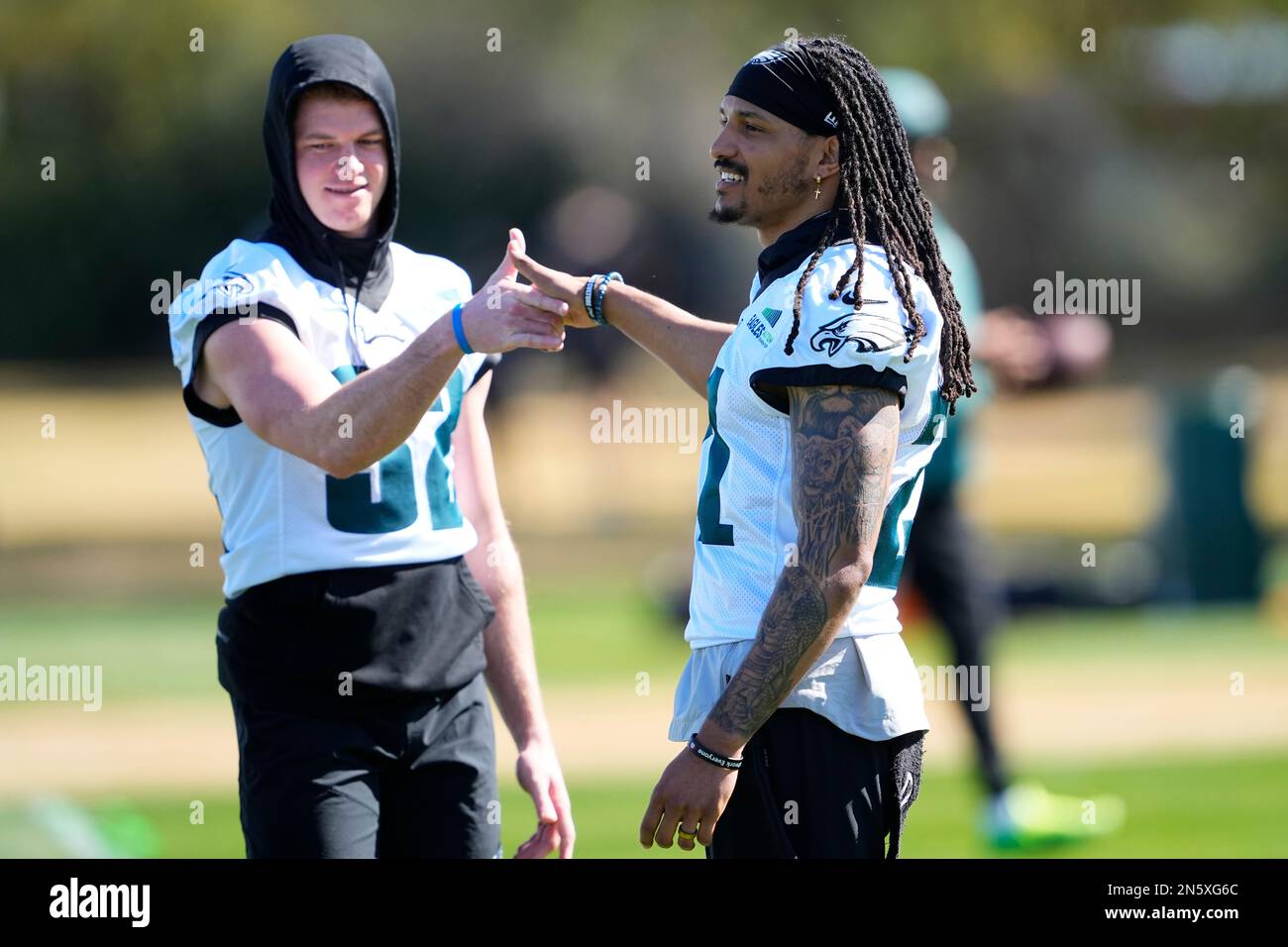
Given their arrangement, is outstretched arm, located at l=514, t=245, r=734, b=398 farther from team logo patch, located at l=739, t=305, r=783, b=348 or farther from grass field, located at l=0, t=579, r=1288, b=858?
grass field, located at l=0, t=579, r=1288, b=858

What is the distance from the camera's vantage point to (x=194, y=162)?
99.9ft

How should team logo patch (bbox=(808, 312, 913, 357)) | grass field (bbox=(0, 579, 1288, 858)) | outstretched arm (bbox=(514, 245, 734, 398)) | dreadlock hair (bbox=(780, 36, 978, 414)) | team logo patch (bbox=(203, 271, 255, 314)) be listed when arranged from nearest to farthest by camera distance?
1. team logo patch (bbox=(808, 312, 913, 357))
2. dreadlock hair (bbox=(780, 36, 978, 414))
3. team logo patch (bbox=(203, 271, 255, 314))
4. outstretched arm (bbox=(514, 245, 734, 398))
5. grass field (bbox=(0, 579, 1288, 858))

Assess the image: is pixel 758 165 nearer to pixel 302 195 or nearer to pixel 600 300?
pixel 600 300

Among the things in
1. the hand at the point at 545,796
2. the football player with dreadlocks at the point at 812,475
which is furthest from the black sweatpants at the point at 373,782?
the football player with dreadlocks at the point at 812,475

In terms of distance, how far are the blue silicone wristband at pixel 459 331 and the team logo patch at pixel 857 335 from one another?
2.74 feet

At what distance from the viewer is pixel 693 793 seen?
340cm

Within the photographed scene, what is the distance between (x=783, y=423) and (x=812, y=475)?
16 cm

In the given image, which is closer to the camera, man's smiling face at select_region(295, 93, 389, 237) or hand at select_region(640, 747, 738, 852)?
hand at select_region(640, 747, 738, 852)

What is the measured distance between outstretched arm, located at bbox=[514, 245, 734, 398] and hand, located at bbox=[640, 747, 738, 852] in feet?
3.15

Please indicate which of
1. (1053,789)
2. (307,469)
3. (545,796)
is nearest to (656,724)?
(1053,789)

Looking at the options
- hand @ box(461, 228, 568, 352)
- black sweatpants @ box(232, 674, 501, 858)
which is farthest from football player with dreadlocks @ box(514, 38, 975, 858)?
black sweatpants @ box(232, 674, 501, 858)

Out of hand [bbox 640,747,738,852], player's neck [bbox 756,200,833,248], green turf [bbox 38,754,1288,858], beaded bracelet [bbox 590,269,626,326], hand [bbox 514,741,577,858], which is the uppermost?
player's neck [bbox 756,200,833,248]

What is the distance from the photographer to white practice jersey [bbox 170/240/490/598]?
3953 mm

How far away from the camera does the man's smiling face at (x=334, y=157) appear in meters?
4.11
